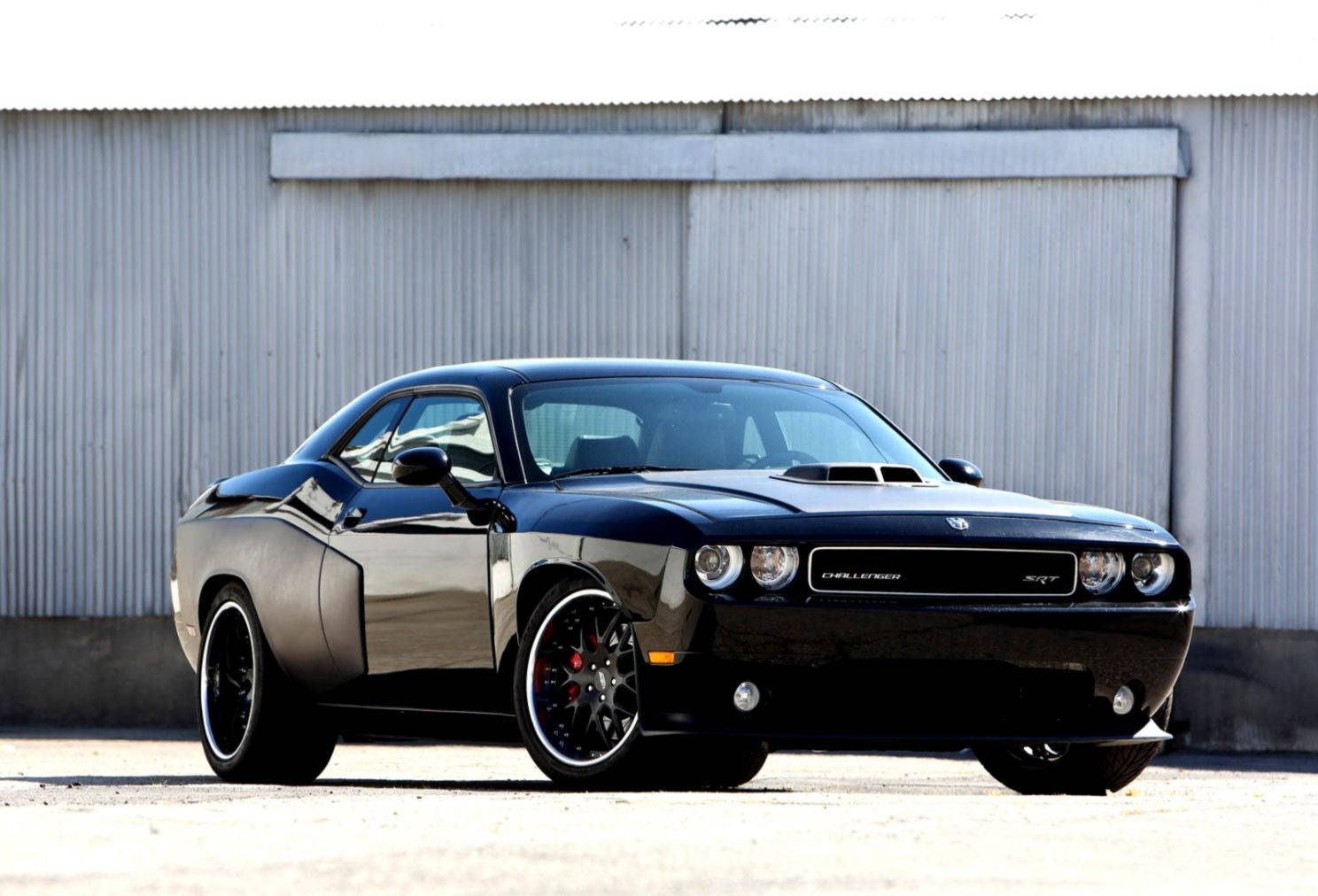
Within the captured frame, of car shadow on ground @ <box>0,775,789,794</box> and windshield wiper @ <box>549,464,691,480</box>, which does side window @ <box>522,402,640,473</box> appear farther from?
car shadow on ground @ <box>0,775,789,794</box>

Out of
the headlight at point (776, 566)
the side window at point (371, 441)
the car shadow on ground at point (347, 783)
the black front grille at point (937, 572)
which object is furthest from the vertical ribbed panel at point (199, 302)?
the headlight at point (776, 566)

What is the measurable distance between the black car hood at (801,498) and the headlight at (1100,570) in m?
0.12

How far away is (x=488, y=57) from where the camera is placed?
17.0 metres

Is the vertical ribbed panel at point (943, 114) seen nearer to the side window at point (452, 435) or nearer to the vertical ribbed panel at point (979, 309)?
the vertical ribbed panel at point (979, 309)

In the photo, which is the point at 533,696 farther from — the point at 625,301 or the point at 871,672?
the point at 625,301

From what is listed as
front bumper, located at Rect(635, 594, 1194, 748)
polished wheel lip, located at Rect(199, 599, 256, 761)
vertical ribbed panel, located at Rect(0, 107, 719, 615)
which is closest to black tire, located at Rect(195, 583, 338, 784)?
polished wheel lip, located at Rect(199, 599, 256, 761)

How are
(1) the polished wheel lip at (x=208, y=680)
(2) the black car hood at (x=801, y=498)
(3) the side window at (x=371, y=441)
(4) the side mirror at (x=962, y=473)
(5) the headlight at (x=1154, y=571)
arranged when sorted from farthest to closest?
(1) the polished wheel lip at (x=208, y=680), (3) the side window at (x=371, y=441), (4) the side mirror at (x=962, y=473), (5) the headlight at (x=1154, y=571), (2) the black car hood at (x=801, y=498)

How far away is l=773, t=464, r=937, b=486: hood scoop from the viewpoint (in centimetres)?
786

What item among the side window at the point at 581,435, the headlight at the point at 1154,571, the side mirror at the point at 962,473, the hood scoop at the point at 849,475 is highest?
the side window at the point at 581,435

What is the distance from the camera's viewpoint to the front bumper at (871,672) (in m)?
7.04

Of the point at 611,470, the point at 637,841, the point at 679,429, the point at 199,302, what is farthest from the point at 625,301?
the point at 637,841

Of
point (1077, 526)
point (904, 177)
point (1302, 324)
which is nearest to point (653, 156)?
point (904, 177)

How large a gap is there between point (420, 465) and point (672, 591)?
1364 mm

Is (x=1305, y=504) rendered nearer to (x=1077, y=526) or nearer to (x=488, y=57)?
(x=488, y=57)
